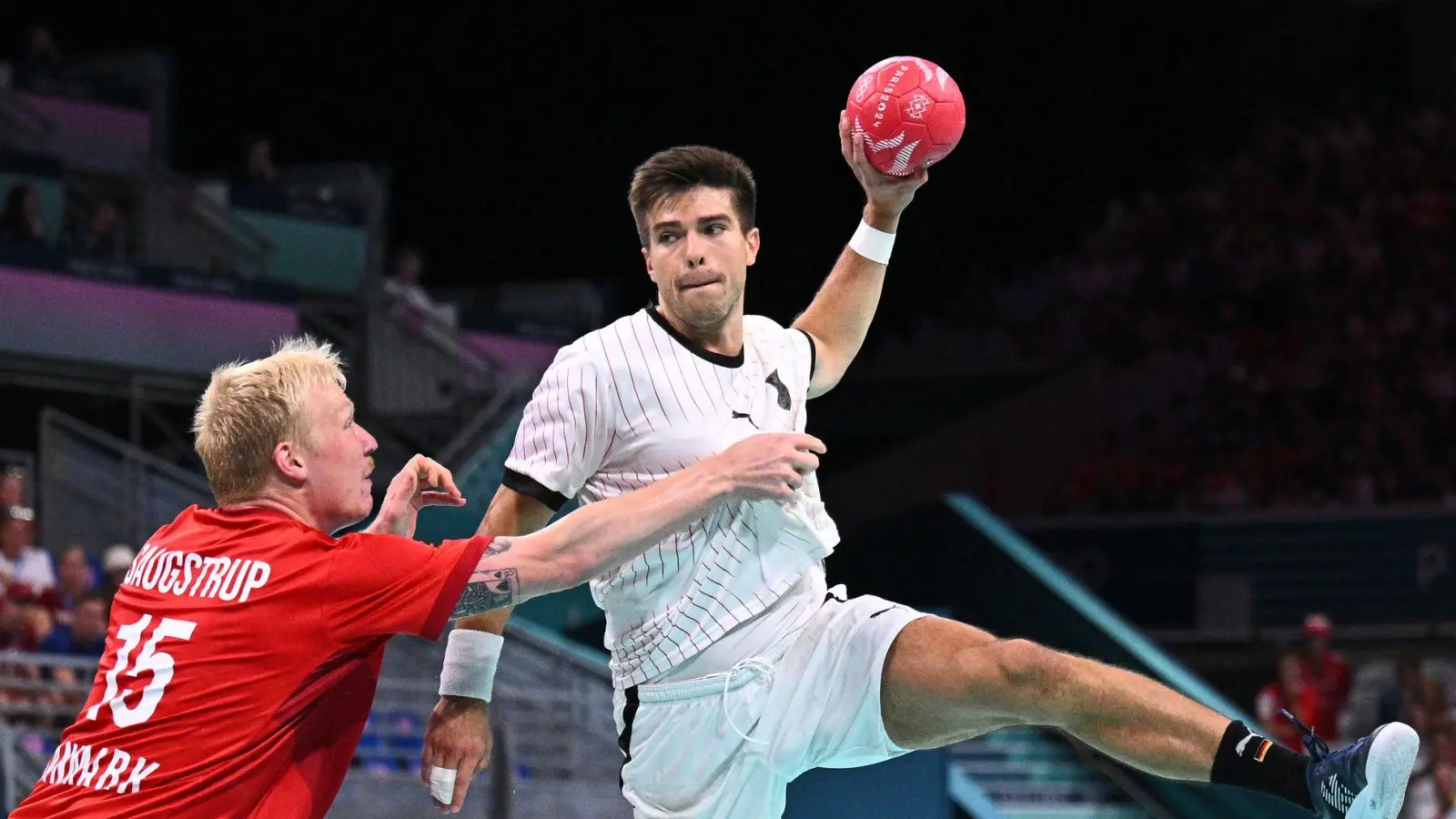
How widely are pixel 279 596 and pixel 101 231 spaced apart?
12.1 meters

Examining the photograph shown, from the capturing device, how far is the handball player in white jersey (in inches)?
162

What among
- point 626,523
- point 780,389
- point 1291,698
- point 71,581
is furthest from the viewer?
point 1291,698

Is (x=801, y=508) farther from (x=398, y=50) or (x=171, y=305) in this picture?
(x=398, y=50)

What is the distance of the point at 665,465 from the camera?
14.6 ft

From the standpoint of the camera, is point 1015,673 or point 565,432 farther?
point 565,432

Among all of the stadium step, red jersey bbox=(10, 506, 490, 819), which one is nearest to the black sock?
red jersey bbox=(10, 506, 490, 819)

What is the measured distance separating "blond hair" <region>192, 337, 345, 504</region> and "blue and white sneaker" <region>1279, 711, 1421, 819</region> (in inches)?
88.3

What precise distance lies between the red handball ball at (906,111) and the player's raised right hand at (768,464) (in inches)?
50.0

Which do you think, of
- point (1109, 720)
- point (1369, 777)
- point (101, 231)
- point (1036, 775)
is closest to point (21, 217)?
point (101, 231)

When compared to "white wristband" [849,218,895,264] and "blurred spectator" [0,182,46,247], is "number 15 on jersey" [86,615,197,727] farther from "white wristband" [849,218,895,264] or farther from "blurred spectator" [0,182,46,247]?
"blurred spectator" [0,182,46,247]

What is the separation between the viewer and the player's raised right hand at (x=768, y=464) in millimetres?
3732

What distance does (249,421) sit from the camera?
3627 mm

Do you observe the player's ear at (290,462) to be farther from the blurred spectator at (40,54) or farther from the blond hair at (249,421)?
the blurred spectator at (40,54)

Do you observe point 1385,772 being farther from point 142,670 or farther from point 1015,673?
point 142,670
